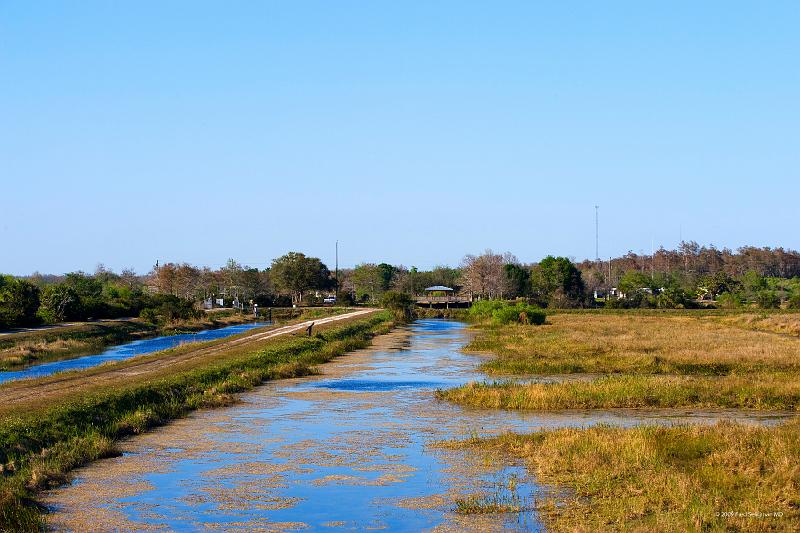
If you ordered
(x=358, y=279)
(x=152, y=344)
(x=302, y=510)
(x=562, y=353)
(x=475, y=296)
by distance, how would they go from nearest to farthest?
(x=302, y=510), (x=562, y=353), (x=152, y=344), (x=475, y=296), (x=358, y=279)

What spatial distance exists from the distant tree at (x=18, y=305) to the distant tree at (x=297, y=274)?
76370 millimetres

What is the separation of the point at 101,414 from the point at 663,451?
14.9 metres

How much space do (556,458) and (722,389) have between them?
46.7ft

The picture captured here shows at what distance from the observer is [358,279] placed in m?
178

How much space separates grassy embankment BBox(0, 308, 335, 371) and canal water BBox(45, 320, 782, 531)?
20475 mm

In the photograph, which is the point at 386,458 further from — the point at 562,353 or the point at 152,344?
the point at 152,344

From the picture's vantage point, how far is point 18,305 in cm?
6612

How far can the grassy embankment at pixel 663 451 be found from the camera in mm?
15219

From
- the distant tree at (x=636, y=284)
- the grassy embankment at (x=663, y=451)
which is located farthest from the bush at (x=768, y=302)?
the grassy embankment at (x=663, y=451)

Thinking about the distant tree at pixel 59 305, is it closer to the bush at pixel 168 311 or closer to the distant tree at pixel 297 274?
the bush at pixel 168 311

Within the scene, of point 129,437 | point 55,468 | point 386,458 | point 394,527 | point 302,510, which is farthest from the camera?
point 129,437

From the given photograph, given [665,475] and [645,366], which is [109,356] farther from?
[665,475]

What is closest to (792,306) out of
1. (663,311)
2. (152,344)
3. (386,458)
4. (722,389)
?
(663,311)

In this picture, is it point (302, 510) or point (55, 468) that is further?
point (55, 468)
